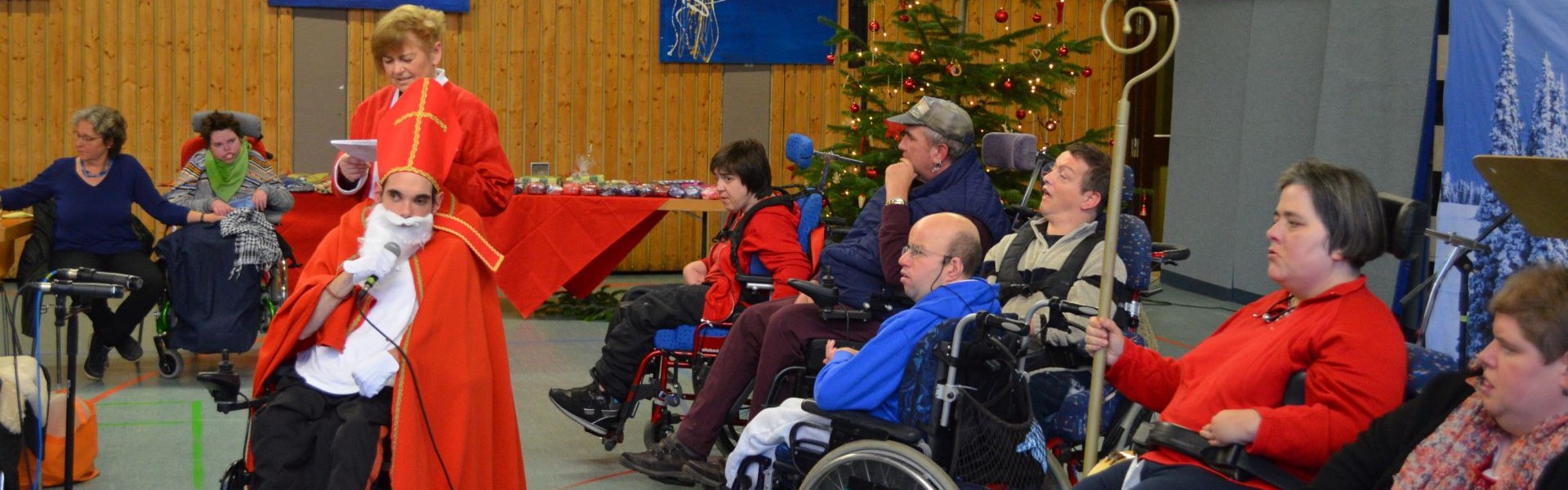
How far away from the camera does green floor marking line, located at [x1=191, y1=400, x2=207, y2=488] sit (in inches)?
162

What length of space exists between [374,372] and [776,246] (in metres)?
1.79

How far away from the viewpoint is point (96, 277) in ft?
9.84

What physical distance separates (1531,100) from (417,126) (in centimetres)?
405

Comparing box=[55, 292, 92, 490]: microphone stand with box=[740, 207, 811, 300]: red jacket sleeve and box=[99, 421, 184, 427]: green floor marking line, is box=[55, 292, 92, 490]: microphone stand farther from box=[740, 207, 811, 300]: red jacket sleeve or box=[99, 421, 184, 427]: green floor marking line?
box=[740, 207, 811, 300]: red jacket sleeve

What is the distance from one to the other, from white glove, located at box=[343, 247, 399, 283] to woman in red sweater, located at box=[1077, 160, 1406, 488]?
1393 millimetres

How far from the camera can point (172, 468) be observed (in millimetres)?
4234

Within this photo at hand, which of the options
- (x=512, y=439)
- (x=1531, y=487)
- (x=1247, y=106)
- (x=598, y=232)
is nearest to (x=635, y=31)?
(x=598, y=232)

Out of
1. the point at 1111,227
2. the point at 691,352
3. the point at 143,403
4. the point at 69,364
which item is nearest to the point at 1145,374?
the point at 1111,227

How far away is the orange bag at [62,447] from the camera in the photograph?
12.4 ft

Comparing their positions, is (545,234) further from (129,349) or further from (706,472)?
(706,472)

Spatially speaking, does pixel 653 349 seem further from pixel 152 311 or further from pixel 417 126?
pixel 152 311

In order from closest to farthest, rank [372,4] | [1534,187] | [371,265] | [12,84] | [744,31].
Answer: [1534,187]
[371,265]
[12,84]
[372,4]
[744,31]

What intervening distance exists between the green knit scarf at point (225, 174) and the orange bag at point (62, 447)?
6.29 ft

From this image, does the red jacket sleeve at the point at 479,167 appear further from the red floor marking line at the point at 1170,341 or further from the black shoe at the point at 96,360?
the red floor marking line at the point at 1170,341
